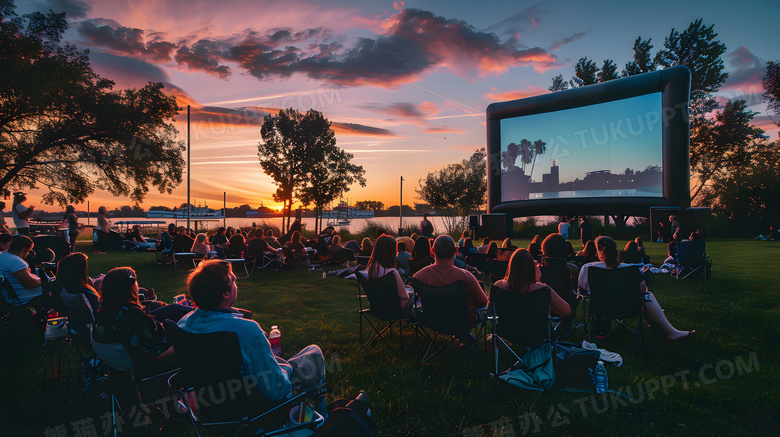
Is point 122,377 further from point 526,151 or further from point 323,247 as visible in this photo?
point 526,151

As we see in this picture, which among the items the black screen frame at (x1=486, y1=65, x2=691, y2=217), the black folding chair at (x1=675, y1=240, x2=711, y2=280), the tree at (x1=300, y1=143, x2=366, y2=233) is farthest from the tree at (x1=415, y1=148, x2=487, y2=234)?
the black folding chair at (x1=675, y1=240, x2=711, y2=280)

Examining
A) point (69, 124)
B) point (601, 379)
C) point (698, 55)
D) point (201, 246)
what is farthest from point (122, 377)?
point (698, 55)

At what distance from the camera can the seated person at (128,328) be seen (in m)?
2.21

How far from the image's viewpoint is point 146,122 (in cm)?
1828

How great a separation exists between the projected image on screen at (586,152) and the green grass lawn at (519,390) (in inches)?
384

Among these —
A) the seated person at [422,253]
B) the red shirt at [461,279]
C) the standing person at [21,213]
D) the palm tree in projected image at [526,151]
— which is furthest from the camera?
the palm tree in projected image at [526,151]

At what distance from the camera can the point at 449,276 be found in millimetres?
3580

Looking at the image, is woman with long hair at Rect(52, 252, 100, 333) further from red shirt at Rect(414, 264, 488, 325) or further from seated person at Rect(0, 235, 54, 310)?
red shirt at Rect(414, 264, 488, 325)

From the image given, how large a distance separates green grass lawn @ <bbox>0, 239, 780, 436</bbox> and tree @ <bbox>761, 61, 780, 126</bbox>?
31711mm

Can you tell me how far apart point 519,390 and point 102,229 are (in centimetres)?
1562

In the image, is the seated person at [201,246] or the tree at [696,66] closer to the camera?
the seated person at [201,246]

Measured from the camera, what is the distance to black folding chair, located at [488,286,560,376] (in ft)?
10.5

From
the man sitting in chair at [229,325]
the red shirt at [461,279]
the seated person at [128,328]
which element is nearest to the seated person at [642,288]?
the red shirt at [461,279]

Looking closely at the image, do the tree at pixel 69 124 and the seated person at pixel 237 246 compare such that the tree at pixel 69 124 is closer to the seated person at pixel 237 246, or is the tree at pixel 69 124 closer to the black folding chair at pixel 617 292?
the seated person at pixel 237 246
